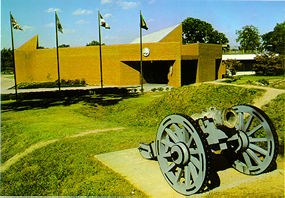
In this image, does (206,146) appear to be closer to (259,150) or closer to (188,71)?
(259,150)

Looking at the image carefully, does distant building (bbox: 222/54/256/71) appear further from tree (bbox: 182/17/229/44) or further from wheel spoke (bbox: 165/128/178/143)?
wheel spoke (bbox: 165/128/178/143)

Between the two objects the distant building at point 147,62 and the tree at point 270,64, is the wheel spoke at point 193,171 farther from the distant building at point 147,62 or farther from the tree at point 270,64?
the tree at point 270,64

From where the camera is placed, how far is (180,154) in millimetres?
7125

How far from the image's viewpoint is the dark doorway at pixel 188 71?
4206cm

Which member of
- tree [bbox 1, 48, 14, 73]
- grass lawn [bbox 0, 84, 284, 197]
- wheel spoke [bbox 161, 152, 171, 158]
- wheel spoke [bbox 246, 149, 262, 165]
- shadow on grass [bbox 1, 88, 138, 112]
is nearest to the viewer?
wheel spoke [bbox 161, 152, 171, 158]

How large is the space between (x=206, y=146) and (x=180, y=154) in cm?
70

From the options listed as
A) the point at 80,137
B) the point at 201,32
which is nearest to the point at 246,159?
the point at 80,137

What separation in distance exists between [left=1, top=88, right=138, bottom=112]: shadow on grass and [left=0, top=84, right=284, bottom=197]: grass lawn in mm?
413

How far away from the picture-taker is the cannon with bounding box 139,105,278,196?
6766 millimetres

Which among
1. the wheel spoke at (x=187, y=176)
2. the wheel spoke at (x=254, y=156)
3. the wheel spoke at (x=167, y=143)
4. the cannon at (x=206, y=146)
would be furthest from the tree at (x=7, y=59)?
the wheel spoke at (x=187, y=176)

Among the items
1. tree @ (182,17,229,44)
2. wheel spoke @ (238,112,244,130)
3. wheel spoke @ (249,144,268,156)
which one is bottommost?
wheel spoke @ (249,144,268,156)

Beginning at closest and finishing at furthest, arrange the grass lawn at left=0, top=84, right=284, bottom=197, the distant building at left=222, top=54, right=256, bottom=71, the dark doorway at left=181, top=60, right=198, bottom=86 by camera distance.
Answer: the grass lawn at left=0, top=84, right=284, bottom=197 → the dark doorway at left=181, top=60, right=198, bottom=86 → the distant building at left=222, top=54, right=256, bottom=71

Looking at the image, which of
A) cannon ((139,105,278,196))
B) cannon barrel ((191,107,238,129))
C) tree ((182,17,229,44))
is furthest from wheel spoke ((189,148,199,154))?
tree ((182,17,229,44))

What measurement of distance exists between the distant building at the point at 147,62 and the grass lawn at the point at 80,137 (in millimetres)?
16282
